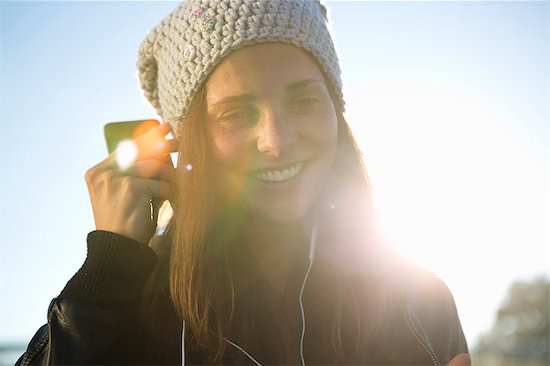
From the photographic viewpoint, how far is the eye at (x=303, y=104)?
2811 mm

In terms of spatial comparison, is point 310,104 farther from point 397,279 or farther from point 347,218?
point 397,279

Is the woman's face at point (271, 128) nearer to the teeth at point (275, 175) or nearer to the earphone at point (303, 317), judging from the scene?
the teeth at point (275, 175)

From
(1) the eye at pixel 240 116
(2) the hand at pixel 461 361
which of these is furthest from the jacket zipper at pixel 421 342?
(1) the eye at pixel 240 116

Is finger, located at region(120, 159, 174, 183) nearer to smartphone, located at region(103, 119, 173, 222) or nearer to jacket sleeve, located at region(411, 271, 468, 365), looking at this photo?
smartphone, located at region(103, 119, 173, 222)

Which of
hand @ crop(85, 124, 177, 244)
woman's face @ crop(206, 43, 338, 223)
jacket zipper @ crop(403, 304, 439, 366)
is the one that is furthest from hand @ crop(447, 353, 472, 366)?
hand @ crop(85, 124, 177, 244)

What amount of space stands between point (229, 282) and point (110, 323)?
0.57m

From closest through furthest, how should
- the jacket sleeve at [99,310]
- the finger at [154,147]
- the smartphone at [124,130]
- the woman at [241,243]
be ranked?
1. the jacket sleeve at [99,310]
2. the woman at [241,243]
3. the finger at [154,147]
4. the smartphone at [124,130]

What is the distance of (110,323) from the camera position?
8.11ft

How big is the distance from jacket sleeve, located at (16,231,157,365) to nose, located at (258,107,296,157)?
633 mm

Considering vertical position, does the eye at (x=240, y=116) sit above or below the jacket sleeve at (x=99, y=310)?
above

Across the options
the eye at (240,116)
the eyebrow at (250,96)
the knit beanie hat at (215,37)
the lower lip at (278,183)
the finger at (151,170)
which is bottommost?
the lower lip at (278,183)

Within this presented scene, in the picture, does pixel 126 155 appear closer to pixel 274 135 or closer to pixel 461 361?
pixel 274 135

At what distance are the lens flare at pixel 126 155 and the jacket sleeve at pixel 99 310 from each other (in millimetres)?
374

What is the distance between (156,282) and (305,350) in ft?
2.20
